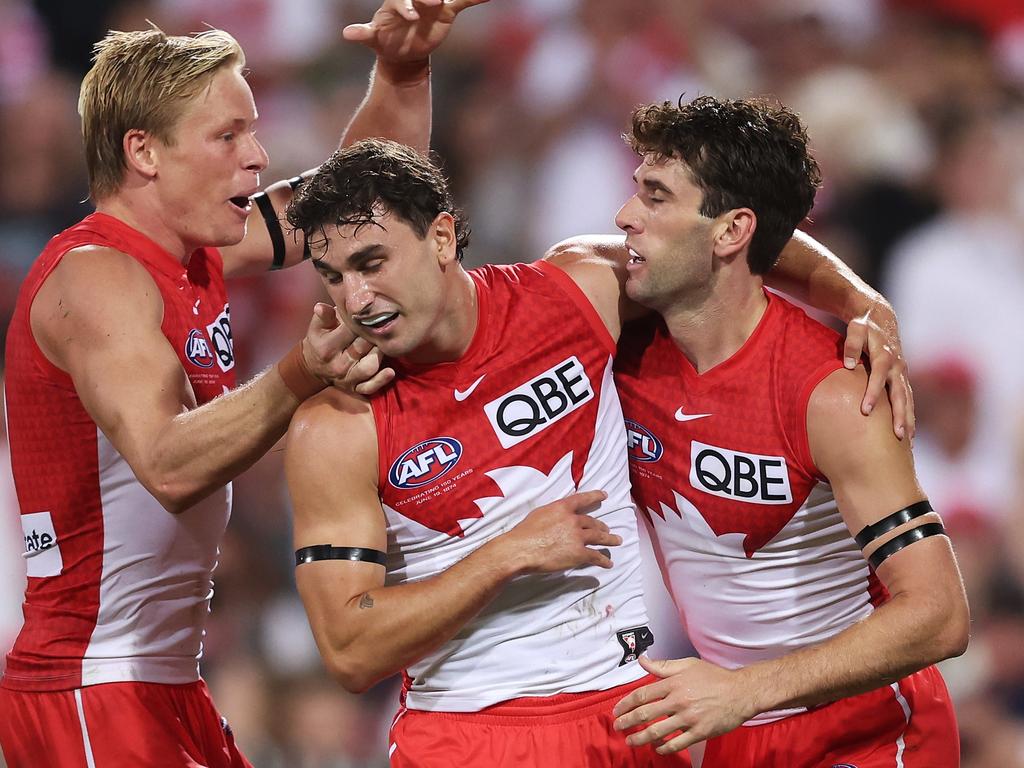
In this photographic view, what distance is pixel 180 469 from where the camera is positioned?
10.1 feet

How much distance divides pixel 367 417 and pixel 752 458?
38.2 inches

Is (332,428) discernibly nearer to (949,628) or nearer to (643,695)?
(643,695)

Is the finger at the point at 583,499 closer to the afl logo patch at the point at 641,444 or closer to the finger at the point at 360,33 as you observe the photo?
the afl logo patch at the point at 641,444

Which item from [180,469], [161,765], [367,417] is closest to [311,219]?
[367,417]

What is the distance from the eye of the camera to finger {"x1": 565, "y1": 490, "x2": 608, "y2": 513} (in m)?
2.96

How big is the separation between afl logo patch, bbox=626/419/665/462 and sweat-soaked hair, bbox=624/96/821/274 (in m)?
0.52

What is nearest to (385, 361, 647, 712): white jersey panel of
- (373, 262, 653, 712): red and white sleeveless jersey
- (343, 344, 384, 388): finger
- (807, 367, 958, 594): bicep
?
(373, 262, 653, 712): red and white sleeveless jersey

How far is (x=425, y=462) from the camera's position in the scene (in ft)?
10.2

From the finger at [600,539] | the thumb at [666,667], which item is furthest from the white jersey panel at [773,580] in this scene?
the thumb at [666,667]

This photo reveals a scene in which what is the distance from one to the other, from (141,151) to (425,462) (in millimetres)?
1266

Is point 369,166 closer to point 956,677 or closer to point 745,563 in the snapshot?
point 745,563

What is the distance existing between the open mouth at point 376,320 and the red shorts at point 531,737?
97 centimetres

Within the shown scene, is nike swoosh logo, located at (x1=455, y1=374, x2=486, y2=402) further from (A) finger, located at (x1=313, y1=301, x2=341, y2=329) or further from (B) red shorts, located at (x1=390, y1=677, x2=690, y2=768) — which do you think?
(B) red shorts, located at (x1=390, y1=677, x2=690, y2=768)

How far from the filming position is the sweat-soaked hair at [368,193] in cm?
302
